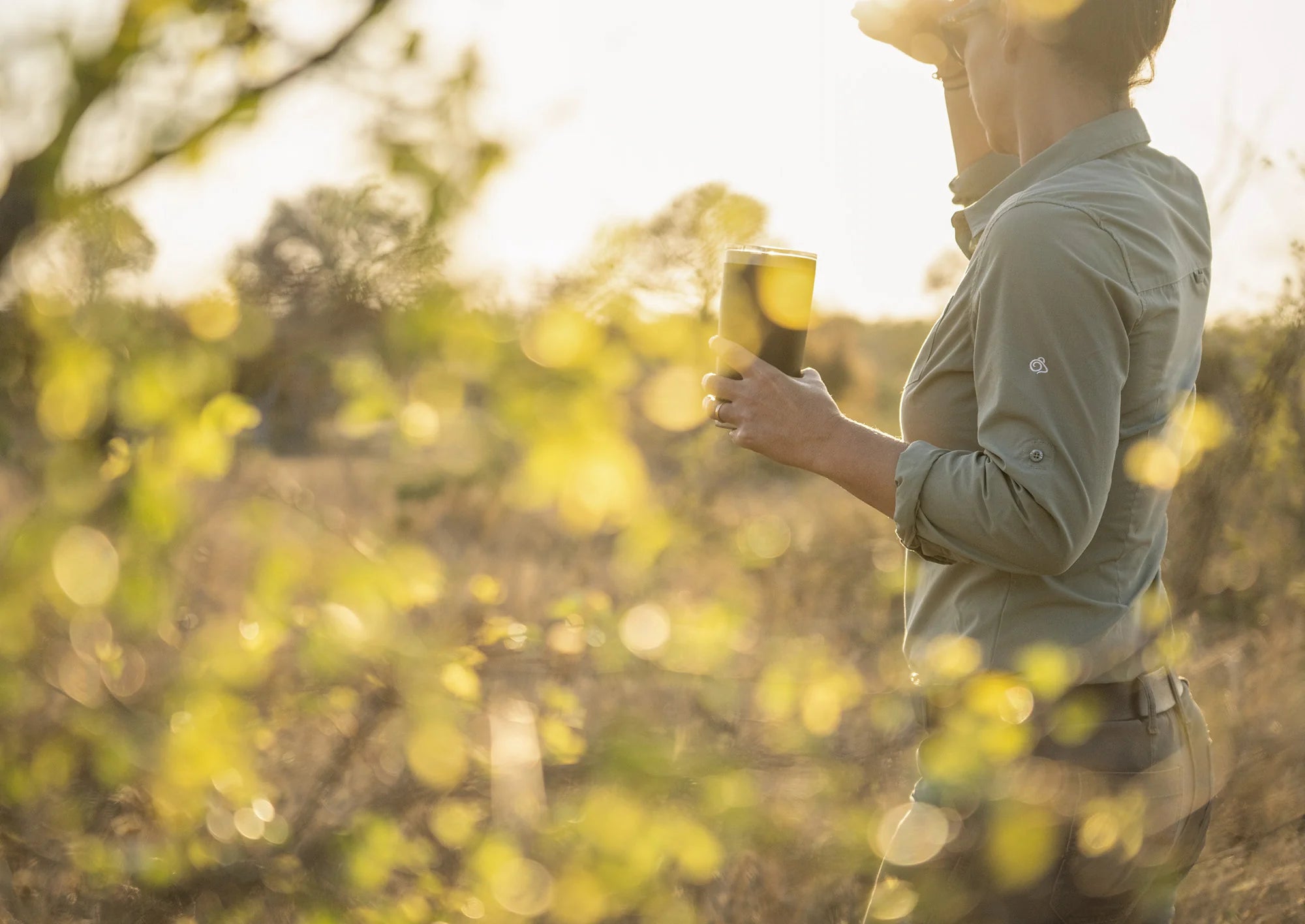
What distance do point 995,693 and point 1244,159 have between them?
160 inches

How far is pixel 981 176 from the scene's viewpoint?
1.86 metres

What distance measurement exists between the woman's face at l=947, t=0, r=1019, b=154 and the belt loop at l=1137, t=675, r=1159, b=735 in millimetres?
775

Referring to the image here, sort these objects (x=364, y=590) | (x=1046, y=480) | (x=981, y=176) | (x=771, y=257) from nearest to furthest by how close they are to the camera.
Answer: (x=364, y=590), (x=1046, y=480), (x=771, y=257), (x=981, y=176)

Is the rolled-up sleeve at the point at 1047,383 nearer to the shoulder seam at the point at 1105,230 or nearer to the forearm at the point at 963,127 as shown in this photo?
the shoulder seam at the point at 1105,230

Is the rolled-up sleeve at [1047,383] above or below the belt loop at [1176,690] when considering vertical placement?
above

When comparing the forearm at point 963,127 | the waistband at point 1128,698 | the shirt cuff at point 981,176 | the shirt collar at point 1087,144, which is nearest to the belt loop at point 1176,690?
the waistband at point 1128,698

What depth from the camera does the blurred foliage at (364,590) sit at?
3.00ft

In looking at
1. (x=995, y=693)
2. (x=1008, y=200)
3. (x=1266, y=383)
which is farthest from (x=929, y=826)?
(x=1266, y=383)

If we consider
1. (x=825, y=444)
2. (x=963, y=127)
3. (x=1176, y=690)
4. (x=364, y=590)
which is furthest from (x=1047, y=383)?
(x=963, y=127)

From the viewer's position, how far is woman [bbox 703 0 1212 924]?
120cm

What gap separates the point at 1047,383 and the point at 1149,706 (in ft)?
1.76

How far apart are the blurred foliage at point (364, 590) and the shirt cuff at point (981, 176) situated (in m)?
0.48

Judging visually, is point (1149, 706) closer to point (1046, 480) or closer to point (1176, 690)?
point (1176, 690)

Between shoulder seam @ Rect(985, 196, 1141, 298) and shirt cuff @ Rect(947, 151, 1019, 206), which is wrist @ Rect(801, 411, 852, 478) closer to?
shoulder seam @ Rect(985, 196, 1141, 298)
